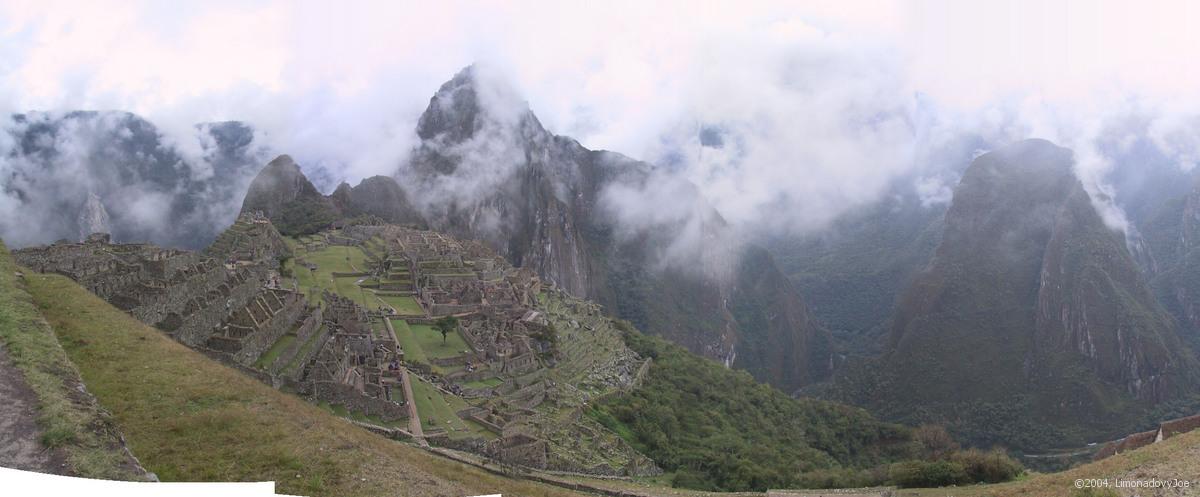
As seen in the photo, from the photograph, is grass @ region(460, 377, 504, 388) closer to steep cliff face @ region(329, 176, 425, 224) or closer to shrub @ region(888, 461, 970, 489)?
shrub @ region(888, 461, 970, 489)

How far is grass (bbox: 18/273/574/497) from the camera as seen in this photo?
36.2 ft

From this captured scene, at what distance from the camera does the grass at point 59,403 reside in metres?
9.10

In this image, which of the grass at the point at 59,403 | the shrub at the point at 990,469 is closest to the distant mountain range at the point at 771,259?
the grass at the point at 59,403

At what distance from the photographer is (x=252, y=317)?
2320cm

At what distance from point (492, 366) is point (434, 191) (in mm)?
75590

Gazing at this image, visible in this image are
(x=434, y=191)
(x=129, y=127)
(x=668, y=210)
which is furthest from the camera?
(x=668, y=210)

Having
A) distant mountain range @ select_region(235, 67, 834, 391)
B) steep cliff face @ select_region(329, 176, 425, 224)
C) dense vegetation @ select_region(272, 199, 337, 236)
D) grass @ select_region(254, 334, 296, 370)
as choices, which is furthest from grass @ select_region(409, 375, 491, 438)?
distant mountain range @ select_region(235, 67, 834, 391)

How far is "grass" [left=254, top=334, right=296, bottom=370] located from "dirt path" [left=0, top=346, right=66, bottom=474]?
10.5m

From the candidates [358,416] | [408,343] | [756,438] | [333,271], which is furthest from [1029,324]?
[358,416]

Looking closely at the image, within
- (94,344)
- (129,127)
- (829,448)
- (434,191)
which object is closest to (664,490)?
(94,344)

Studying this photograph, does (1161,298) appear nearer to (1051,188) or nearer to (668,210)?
(1051,188)

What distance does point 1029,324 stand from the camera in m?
99.8

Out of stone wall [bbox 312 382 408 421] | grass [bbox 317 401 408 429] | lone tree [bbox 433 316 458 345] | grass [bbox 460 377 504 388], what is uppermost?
lone tree [bbox 433 316 458 345]

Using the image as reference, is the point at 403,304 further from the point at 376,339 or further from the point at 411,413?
the point at 411,413
